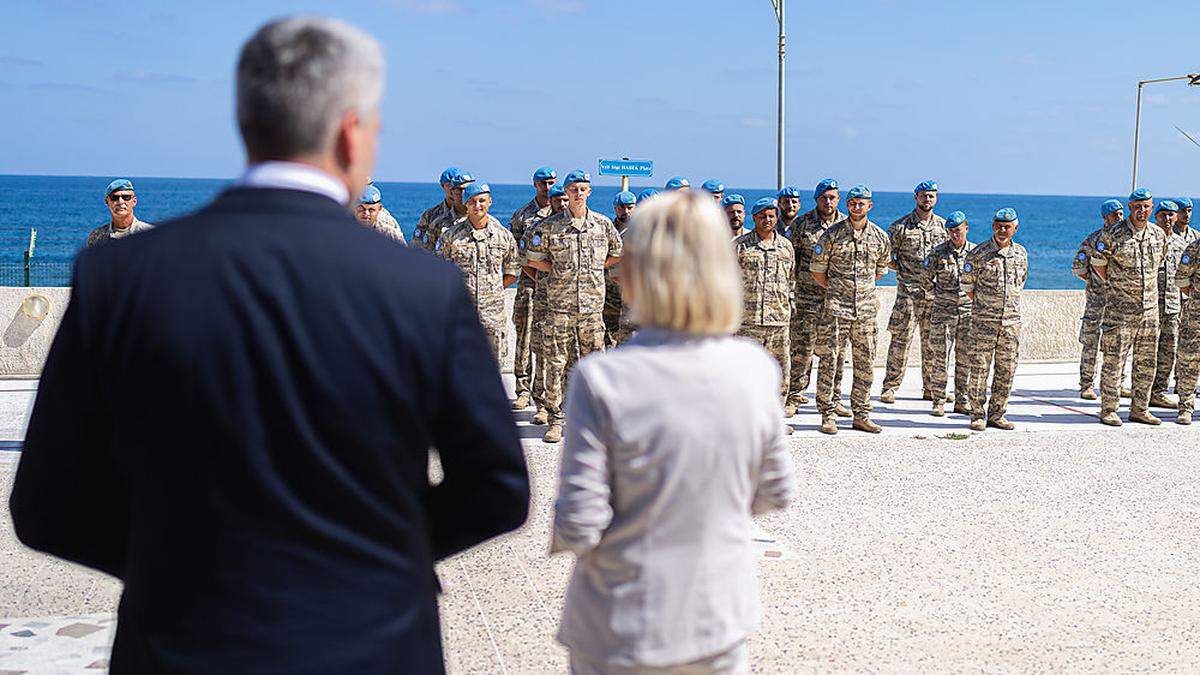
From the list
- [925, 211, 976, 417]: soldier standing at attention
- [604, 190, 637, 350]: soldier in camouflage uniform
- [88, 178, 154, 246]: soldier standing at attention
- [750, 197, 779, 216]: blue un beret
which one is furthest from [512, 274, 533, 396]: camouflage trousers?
[88, 178, 154, 246]: soldier standing at attention

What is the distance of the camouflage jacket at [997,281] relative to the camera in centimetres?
912

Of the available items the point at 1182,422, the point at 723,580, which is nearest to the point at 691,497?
the point at 723,580

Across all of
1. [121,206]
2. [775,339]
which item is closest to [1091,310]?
[775,339]

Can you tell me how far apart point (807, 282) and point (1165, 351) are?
3456mm

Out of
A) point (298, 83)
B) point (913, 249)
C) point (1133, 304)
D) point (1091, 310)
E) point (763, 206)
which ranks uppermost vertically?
point (298, 83)

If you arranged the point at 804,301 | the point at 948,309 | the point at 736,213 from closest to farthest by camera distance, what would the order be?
1. the point at 736,213
2. the point at 804,301
3. the point at 948,309

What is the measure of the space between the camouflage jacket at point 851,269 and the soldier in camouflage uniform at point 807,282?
24cm

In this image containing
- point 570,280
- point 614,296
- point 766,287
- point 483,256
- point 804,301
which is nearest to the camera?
point 570,280

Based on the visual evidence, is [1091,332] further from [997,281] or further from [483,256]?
[483,256]

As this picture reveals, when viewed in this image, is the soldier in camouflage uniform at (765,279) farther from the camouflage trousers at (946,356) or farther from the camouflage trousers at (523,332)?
the camouflage trousers at (523,332)

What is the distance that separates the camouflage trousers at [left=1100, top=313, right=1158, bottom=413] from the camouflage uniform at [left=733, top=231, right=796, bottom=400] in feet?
9.04

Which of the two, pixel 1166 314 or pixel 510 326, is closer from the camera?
pixel 1166 314

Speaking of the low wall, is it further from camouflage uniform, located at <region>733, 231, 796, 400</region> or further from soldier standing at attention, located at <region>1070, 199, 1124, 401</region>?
camouflage uniform, located at <region>733, 231, 796, 400</region>

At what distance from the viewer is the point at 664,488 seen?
230 cm
